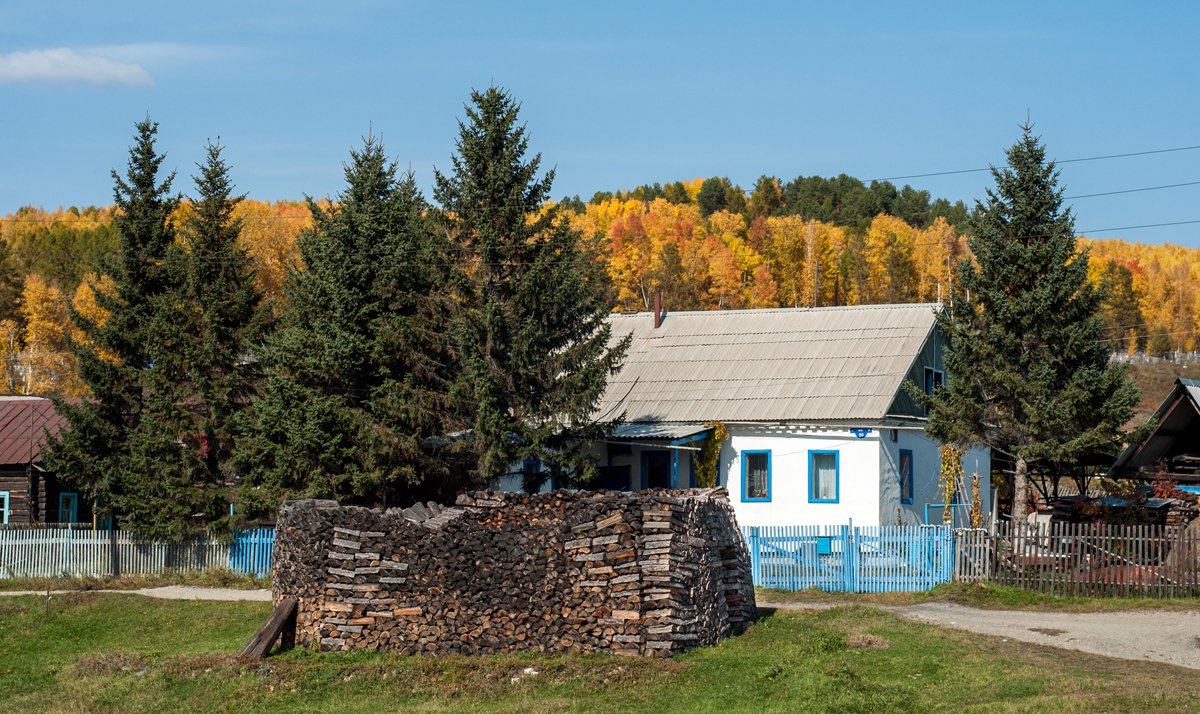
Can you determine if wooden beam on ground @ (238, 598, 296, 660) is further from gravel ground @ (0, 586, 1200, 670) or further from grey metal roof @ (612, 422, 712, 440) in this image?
grey metal roof @ (612, 422, 712, 440)

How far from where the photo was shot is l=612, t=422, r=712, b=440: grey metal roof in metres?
32.2

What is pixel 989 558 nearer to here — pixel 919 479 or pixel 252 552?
pixel 919 479

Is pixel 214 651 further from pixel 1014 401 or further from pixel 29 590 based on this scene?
pixel 1014 401

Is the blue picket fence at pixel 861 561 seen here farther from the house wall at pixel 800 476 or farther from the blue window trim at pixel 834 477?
the blue window trim at pixel 834 477

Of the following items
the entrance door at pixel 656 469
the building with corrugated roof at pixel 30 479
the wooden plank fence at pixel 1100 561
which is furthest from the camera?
the building with corrugated roof at pixel 30 479

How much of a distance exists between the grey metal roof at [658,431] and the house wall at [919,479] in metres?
4.65

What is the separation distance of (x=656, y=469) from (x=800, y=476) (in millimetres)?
4029

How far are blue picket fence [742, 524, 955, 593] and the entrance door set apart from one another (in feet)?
26.7

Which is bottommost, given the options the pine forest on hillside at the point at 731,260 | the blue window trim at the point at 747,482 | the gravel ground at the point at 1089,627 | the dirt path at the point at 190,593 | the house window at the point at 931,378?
the dirt path at the point at 190,593

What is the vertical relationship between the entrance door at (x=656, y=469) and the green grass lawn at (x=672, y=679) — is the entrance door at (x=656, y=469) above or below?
above

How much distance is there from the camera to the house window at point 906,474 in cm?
3312

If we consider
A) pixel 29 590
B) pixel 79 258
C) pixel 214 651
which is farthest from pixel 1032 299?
pixel 79 258

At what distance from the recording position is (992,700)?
15359 mm

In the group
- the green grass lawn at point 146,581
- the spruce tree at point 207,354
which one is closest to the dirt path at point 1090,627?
the green grass lawn at point 146,581
